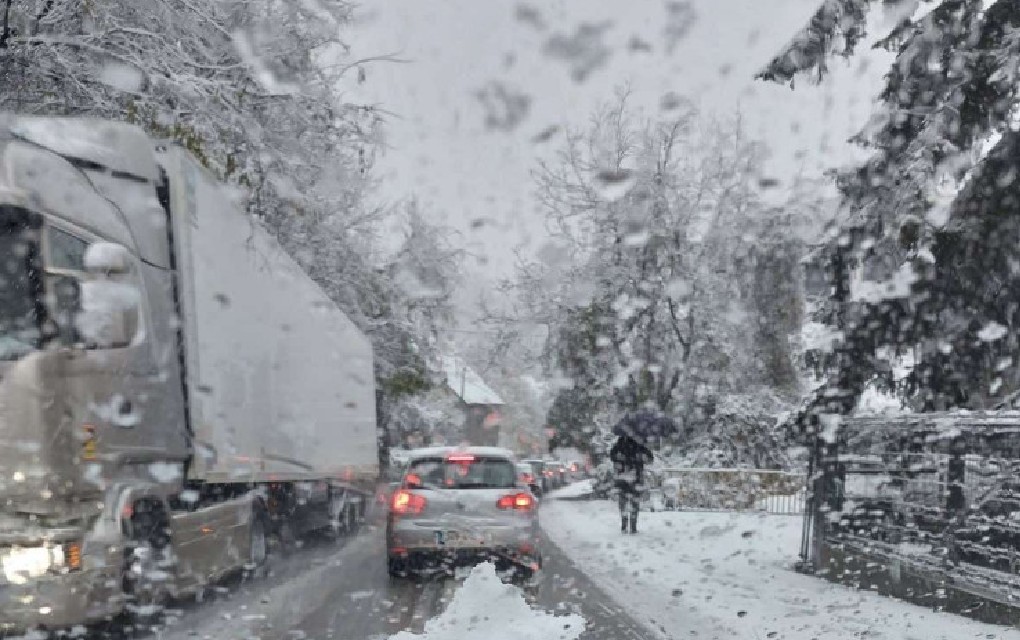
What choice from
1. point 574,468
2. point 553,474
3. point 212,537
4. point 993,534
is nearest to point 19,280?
point 212,537

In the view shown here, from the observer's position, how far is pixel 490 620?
6.73 m

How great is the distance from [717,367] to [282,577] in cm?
2199

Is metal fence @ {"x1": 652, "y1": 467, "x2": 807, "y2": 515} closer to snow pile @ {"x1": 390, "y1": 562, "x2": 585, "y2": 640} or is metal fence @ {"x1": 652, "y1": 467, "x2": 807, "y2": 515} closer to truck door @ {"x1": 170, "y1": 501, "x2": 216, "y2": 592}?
truck door @ {"x1": 170, "y1": 501, "x2": 216, "y2": 592}

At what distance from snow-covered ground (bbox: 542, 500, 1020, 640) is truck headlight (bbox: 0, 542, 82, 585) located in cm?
438

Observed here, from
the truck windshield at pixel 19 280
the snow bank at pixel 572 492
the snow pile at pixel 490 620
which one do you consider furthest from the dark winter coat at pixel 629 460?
the snow bank at pixel 572 492

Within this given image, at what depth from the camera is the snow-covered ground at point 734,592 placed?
8.33 meters

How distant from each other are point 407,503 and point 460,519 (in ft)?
1.93

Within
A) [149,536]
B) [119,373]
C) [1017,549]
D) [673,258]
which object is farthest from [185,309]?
[673,258]

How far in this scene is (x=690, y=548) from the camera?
611 inches

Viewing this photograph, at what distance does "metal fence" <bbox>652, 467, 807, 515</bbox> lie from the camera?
81.6 feet

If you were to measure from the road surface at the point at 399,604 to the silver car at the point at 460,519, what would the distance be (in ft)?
1.02

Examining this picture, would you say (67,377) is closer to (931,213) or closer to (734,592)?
(734,592)

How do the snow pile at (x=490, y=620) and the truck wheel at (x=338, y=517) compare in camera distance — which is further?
the truck wheel at (x=338, y=517)

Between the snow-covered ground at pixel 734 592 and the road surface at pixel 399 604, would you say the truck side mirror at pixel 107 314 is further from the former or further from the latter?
the snow-covered ground at pixel 734 592
